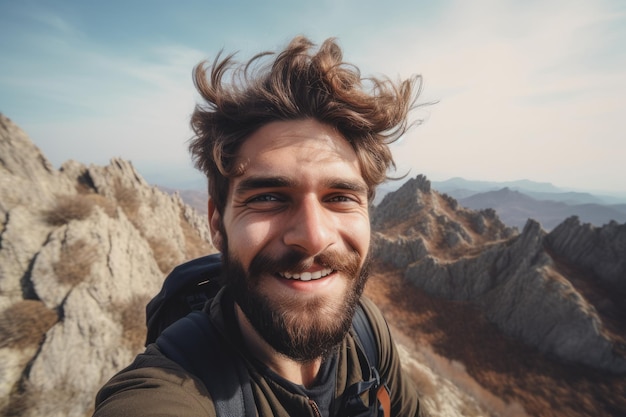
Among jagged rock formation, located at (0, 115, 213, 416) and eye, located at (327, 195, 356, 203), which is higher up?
eye, located at (327, 195, 356, 203)

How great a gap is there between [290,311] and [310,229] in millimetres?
668

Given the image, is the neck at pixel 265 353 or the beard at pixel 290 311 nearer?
the beard at pixel 290 311

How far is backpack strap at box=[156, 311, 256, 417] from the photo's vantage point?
1.82 meters

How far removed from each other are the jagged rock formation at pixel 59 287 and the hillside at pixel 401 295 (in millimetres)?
39

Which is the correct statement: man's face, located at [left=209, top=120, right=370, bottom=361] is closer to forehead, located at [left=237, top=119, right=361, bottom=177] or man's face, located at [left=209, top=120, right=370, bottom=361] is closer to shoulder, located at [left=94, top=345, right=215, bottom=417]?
forehead, located at [left=237, top=119, right=361, bottom=177]

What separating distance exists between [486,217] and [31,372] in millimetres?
43880

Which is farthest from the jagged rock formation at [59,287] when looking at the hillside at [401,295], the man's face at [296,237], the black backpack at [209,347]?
the man's face at [296,237]

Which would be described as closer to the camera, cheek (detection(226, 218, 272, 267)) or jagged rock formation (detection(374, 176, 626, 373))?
cheek (detection(226, 218, 272, 267))

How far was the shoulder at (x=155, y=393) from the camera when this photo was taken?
1.67 m

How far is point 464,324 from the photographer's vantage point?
75.8 ft

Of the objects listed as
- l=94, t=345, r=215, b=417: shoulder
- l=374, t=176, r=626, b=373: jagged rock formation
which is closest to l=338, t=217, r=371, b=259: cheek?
l=94, t=345, r=215, b=417: shoulder

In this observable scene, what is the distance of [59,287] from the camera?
9.36 metres

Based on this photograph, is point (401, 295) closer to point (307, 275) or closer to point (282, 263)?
point (307, 275)

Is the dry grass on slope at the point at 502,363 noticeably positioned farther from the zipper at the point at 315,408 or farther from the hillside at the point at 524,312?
the zipper at the point at 315,408
